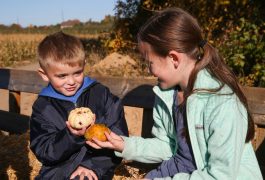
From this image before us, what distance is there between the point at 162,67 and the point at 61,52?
0.66 metres

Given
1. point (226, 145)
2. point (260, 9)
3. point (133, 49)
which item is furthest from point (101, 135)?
point (133, 49)

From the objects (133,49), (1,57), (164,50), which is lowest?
(1,57)

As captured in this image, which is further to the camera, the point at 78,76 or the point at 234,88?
the point at 78,76

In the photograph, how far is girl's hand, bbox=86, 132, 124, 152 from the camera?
253 cm

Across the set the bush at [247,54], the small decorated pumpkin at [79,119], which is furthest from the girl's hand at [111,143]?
the bush at [247,54]

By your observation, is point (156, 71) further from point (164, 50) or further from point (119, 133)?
point (119, 133)

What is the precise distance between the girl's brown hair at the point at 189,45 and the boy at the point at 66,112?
55 centimetres

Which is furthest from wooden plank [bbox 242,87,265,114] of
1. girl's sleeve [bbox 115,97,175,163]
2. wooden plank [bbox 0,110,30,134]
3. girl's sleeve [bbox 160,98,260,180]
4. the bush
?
wooden plank [bbox 0,110,30,134]

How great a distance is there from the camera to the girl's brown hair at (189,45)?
237 centimetres

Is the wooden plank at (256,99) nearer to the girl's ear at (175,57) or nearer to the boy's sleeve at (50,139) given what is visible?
the girl's ear at (175,57)

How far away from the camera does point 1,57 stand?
15.9 metres

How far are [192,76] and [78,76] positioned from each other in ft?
2.38

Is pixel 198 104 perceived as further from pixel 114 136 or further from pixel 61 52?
pixel 61 52

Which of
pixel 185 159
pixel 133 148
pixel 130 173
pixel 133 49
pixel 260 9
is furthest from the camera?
pixel 133 49
